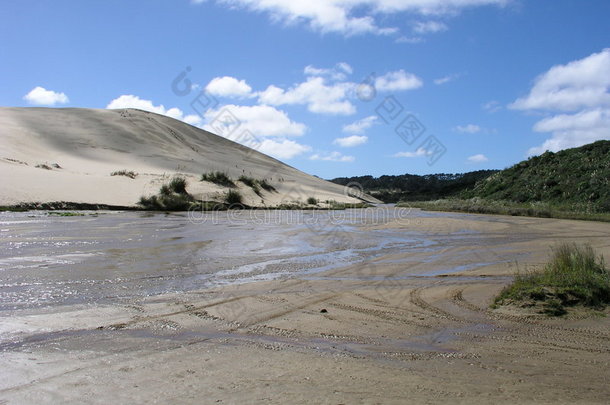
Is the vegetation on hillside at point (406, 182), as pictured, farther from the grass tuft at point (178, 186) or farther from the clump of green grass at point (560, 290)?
the clump of green grass at point (560, 290)

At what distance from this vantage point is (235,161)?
43625 mm

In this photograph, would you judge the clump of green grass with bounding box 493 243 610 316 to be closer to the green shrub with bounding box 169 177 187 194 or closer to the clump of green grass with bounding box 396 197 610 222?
the clump of green grass with bounding box 396 197 610 222

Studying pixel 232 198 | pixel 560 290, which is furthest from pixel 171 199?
pixel 560 290

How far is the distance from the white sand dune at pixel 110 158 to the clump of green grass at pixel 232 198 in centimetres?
41

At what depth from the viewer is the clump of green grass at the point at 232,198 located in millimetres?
24359

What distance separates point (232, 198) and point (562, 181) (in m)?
18.3

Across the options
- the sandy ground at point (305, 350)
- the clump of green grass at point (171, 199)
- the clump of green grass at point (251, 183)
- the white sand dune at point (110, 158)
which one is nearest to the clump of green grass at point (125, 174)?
the white sand dune at point (110, 158)

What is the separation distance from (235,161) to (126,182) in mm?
20755

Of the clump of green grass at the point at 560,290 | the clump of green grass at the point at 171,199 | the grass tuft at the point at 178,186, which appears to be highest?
the grass tuft at the point at 178,186

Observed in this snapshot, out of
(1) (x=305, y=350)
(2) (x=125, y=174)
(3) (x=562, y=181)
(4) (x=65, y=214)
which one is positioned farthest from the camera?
(3) (x=562, y=181)

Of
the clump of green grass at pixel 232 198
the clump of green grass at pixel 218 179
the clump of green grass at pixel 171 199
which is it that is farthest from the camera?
the clump of green grass at pixel 218 179

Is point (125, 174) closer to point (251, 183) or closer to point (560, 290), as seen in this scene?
point (251, 183)

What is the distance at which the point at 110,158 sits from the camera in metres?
31.1

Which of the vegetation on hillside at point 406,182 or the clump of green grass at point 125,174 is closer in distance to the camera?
the clump of green grass at point 125,174
